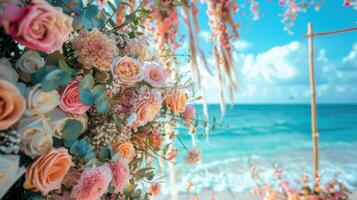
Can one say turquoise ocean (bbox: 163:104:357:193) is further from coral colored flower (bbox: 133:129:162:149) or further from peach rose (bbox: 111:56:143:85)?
peach rose (bbox: 111:56:143:85)

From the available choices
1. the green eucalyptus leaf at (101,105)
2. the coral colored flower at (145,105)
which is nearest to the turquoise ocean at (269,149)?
the coral colored flower at (145,105)

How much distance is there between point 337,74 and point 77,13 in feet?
47.3

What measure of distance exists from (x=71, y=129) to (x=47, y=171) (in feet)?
0.20

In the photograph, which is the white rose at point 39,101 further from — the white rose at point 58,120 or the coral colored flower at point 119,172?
the coral colored flower at point 119,172

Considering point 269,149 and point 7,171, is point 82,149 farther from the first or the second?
point 269,149

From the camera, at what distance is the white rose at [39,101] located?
0.36 metres

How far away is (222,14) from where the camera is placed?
269 cm

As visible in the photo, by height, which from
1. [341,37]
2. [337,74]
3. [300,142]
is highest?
[341,37]

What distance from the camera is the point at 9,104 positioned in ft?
1.08

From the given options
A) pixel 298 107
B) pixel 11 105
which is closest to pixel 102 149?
pixel 11 105

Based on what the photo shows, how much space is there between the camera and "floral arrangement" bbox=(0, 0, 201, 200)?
1.13 feet

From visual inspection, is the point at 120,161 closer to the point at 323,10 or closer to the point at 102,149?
the point at 102,149

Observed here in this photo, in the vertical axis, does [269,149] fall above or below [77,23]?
below

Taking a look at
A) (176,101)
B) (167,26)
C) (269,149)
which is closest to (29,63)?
(176,101)
